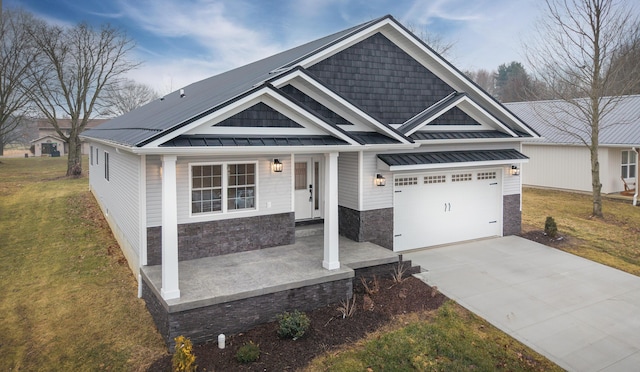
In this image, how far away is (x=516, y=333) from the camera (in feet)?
23.3

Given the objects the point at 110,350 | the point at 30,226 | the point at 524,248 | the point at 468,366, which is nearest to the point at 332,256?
the point at 468,366

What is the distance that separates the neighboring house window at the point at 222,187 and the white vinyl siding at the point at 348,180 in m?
2.73

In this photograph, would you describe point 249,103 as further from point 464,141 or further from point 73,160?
point 73,160

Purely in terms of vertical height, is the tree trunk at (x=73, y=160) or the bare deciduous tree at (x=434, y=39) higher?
the bare deciduous tree at (x=434, y=39)

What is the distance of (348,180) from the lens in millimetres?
11273

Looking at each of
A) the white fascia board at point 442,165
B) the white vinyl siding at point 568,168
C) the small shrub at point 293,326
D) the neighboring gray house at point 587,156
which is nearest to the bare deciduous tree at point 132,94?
the white vinyl siding at point 568,168

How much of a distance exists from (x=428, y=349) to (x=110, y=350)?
5.11m

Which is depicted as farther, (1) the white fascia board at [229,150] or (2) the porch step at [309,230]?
(2) the porch step at [309,230]

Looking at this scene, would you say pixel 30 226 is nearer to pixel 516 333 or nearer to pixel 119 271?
pixel 119 271

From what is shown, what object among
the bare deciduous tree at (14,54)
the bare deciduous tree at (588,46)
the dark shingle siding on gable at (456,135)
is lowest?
the dark shingle siding on gable at (456,135)

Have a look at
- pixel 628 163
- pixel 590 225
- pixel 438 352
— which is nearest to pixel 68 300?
pixel 438 352

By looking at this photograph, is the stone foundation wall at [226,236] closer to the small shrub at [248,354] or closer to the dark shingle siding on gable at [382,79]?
the small shrub at [248,354]

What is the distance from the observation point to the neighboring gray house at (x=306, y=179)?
7250 mm

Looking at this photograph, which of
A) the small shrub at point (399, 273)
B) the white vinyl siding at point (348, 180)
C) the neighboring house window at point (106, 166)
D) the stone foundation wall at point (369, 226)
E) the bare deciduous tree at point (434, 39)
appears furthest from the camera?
the bare deciduous tree at point (434, 39)
